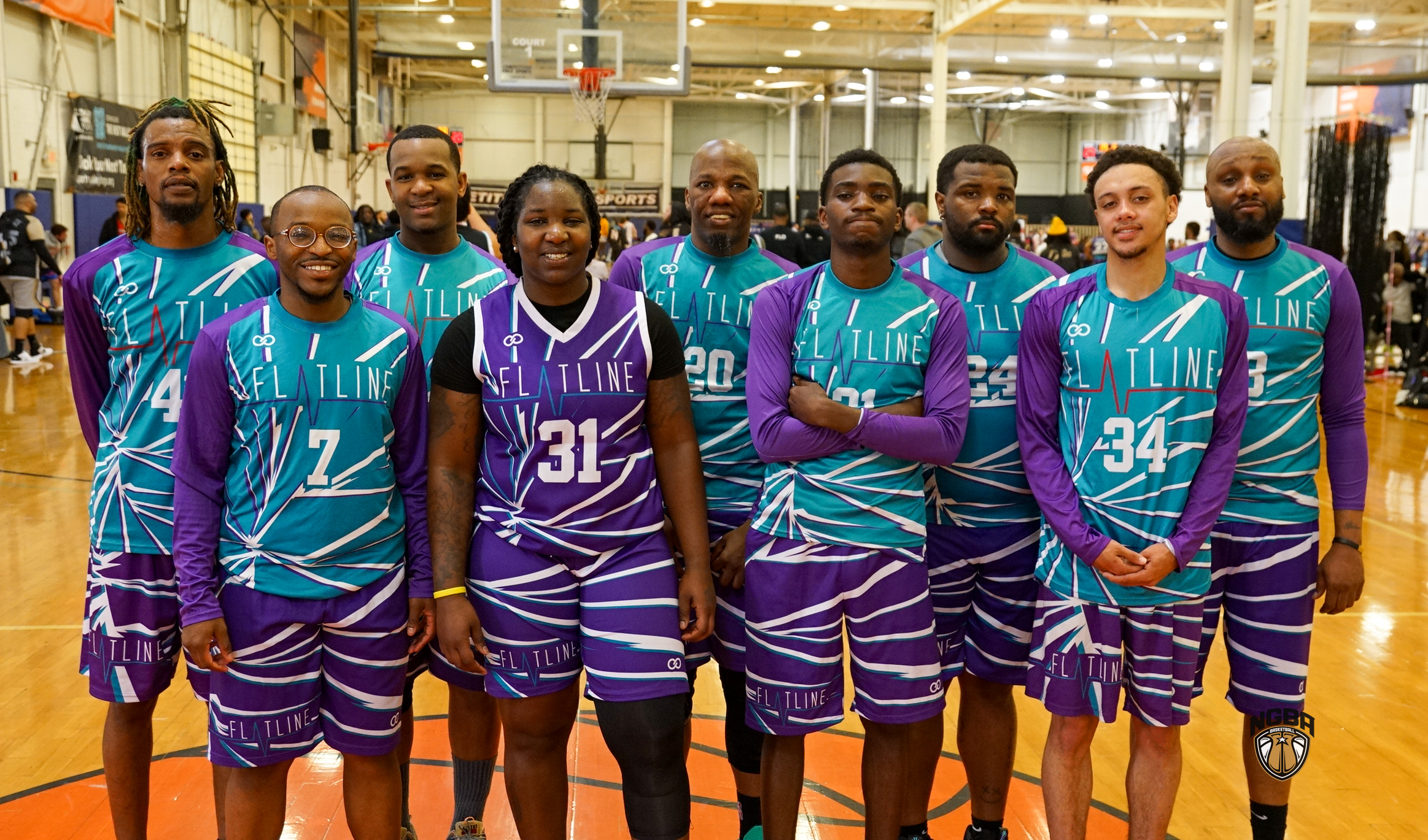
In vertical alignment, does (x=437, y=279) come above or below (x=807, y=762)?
above

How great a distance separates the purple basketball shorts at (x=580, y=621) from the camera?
93.0 inches

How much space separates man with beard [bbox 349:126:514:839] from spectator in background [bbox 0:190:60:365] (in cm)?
1104

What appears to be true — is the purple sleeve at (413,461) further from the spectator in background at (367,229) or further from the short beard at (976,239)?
the spectator in background at (367,229)

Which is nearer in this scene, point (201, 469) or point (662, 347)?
point (201, 469)

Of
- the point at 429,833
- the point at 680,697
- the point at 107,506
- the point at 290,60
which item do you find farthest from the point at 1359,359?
the point at 290,60

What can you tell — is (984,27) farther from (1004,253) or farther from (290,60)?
(1004,253)

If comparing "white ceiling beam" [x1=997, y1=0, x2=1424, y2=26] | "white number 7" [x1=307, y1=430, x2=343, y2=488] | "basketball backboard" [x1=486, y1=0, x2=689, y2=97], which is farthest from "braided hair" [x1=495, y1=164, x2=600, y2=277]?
"white ceiling beam" [x1=997, y1=0, x2=1424, y2=26]

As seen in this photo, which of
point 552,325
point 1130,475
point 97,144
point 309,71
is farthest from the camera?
point 309,71

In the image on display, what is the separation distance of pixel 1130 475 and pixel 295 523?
175cm

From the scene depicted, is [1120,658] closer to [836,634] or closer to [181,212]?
[836,634]

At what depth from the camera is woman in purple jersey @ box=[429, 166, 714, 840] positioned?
7.72 feet

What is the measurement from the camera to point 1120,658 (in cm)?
254

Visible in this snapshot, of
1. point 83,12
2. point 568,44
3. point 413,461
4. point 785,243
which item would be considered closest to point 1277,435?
point 413,461

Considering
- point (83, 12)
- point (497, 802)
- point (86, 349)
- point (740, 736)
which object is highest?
point (83, 12)
